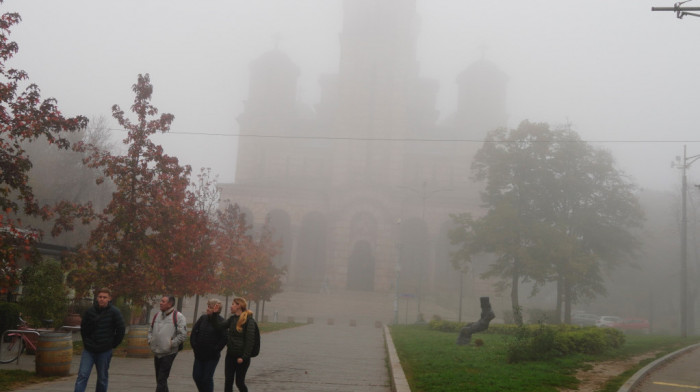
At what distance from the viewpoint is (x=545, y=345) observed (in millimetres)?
14906

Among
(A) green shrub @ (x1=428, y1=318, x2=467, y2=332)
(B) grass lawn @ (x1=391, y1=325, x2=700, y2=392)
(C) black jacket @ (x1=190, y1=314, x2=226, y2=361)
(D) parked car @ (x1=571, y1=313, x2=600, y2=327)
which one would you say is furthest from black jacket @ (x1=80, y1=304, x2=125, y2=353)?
(D) parked car @ (x1=571, y1=313, x2=600, y2=327)

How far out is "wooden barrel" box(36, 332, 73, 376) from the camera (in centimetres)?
1094

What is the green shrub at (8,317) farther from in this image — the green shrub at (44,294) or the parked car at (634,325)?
the parked car at (634,325)

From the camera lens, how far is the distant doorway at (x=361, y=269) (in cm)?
5488

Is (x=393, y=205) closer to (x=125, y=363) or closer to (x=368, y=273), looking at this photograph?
(x=368, y=273)

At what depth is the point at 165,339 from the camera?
8.41m

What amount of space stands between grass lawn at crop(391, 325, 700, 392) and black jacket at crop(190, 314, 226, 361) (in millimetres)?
3693

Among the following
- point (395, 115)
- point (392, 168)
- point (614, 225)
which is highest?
point (395, 115)

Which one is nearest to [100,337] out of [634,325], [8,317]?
[8,317]

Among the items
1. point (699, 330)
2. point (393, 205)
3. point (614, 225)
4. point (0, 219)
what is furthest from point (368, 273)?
point (0, 219)

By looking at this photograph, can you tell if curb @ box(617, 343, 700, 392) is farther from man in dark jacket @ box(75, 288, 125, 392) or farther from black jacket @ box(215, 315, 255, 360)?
man in dark jacket @ box(75, 288, 125, 392)

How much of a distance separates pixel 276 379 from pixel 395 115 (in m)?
49.9

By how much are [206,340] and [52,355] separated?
465 centimetres

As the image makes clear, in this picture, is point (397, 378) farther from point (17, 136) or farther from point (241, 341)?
point (17, 136)
